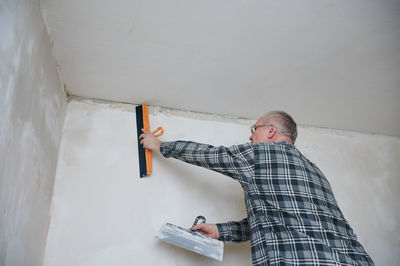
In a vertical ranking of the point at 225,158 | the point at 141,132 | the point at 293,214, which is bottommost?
the point at 293,214

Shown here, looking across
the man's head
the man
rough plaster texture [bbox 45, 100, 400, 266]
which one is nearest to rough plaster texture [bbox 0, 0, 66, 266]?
rough plaster texture [bbox 45, 100, 400, 266]

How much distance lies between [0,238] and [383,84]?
201 centimetres

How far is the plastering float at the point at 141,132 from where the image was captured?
1837 mm

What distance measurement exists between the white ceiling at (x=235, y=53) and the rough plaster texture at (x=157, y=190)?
17 cm

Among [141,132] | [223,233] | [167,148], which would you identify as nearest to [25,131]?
[167,148]

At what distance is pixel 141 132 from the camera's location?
1931 mm

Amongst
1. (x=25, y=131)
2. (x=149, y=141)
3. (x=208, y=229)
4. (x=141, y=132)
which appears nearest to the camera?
(x=25, y=131)

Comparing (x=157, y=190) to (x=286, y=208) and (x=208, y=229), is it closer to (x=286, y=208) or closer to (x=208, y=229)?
(x=208, y=229)

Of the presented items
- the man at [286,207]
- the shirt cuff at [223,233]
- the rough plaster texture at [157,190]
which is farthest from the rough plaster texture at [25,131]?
the shirt cuff at [223,233]

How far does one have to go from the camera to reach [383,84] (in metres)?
1.90

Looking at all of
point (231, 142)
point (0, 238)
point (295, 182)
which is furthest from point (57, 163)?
point (295, 182)

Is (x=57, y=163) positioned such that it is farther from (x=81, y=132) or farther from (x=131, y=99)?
(x=131, y=99)

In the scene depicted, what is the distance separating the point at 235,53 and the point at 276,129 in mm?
432

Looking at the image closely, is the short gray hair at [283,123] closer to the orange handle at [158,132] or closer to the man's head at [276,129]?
the man's head at [276,129]
